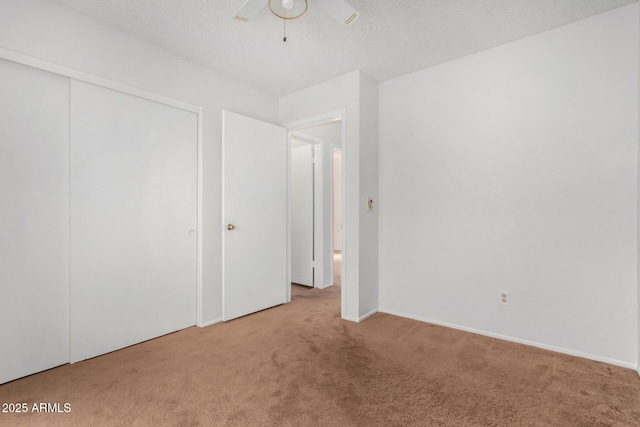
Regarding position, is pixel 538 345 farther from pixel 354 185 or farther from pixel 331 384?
pixel 354 185

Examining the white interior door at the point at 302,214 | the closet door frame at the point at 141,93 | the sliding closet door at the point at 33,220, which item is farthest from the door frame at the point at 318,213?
the sliding closet door at the point at 33,220

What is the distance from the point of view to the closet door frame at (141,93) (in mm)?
2037

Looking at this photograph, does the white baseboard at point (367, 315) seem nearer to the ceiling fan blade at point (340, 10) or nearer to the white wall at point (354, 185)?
the white wall at point (354, 185)

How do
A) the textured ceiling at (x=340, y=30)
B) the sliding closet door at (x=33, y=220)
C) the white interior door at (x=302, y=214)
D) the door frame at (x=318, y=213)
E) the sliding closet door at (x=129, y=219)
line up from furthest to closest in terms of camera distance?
the white interior door at (x=302, y=214) < the door frame at (x=318, y=213) < the sliding closet door at (x=129, y=219) < the textured ceiling at (x=340, y=30) < the sliding closet door at (x=33, y=220)

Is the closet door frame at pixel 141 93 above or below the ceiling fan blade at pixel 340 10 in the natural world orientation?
below

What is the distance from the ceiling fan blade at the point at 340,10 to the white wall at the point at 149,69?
1.61 meters

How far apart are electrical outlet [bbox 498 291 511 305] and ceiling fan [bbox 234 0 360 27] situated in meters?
2.41

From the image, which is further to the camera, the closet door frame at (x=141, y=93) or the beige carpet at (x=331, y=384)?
the closet door frame at (x=141, y=93)

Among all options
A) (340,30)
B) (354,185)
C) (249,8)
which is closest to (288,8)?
(249,8)

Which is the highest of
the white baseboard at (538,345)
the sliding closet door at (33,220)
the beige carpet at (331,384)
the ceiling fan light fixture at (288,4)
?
the ceiling fan light fixture at (288,4)

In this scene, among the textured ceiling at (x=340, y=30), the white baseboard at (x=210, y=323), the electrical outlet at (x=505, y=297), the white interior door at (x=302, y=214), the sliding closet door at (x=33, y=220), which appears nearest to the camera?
the sliding closet door at (x=33, y=220)

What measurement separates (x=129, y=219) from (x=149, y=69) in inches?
49.4

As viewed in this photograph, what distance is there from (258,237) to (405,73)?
7.45ft

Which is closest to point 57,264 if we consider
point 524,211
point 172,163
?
point 172,163
